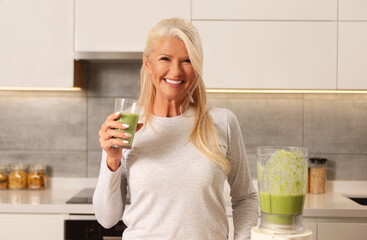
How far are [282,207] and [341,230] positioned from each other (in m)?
1.32

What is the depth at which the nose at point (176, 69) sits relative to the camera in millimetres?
1309

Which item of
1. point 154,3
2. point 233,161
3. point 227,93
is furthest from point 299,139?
point 233,161

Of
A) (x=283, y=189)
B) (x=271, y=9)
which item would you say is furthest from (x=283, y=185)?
(x=271, y=9)

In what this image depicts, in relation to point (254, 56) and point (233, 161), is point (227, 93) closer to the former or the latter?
point (254, 56)

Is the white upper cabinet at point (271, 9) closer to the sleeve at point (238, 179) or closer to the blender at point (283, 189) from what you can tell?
the sleeve at point (238, 179)

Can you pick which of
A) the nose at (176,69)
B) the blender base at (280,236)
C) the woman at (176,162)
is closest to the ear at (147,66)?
the woman at (176,162)

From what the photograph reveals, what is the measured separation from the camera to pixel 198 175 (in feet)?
4.29

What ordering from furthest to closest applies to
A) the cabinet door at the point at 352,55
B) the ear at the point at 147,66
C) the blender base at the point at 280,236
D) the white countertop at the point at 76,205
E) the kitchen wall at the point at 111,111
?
the kitchen wall at the point at 111,111, the cabinet door at the point at 352,55, the white countertop at the point at 76,205, the ear at the point at 147,66, the blender base at the point at 280,236

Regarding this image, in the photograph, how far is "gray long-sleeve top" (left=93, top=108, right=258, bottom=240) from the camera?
128 centimetres

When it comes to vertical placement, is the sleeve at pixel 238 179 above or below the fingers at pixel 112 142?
below

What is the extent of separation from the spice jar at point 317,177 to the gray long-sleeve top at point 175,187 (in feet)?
4.18

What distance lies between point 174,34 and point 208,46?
104cm

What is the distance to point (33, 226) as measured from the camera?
7.14 ft

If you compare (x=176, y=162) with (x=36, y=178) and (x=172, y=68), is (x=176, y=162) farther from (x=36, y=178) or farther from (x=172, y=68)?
(x=36, y=178)
